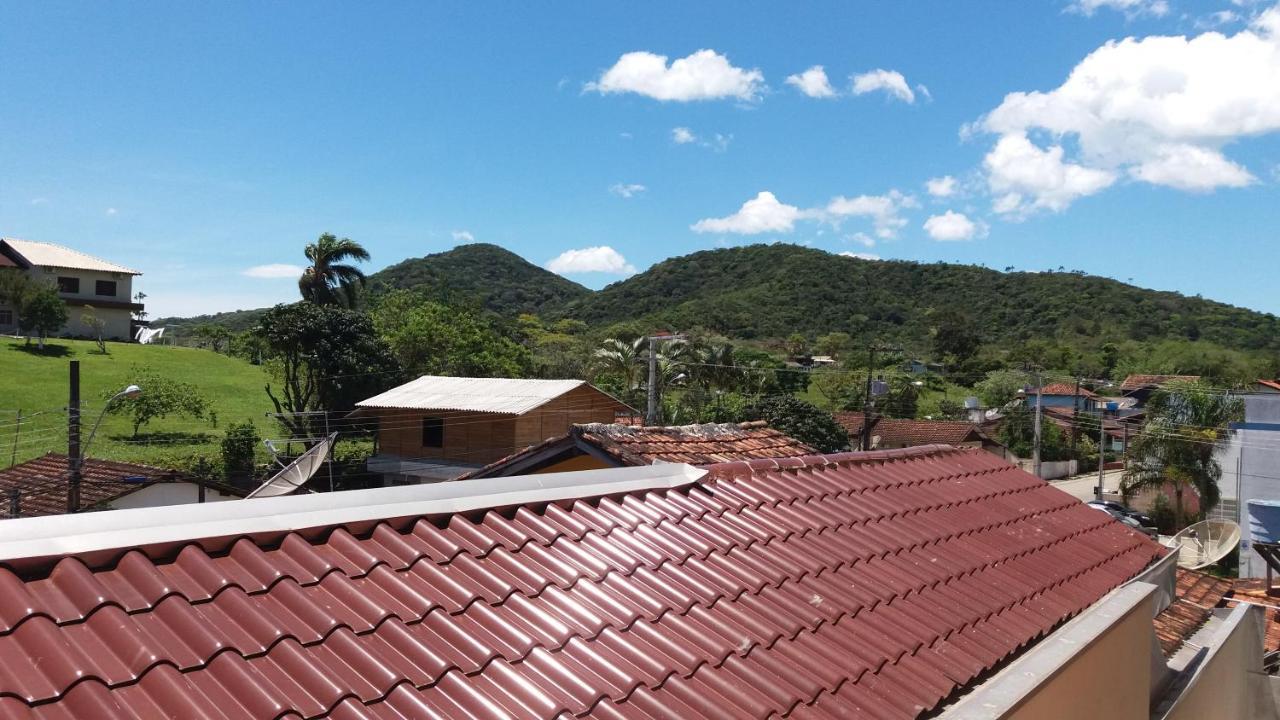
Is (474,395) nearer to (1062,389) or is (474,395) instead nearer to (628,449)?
(628,449)

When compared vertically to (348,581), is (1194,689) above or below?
below

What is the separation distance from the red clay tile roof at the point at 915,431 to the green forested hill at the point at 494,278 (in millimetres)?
73893

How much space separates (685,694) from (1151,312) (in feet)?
386

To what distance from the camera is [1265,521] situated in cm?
2003

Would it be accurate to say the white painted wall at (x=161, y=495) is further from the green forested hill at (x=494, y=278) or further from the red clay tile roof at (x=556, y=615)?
the green forested hill at (x=494, y=278)

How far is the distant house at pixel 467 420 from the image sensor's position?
33812mm

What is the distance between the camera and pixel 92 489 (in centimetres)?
1930

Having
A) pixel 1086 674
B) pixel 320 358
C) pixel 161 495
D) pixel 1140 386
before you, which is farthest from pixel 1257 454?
pixel 1140 386

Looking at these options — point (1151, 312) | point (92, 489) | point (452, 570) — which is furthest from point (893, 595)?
point (1151, 312)

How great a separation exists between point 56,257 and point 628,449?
2657 inches

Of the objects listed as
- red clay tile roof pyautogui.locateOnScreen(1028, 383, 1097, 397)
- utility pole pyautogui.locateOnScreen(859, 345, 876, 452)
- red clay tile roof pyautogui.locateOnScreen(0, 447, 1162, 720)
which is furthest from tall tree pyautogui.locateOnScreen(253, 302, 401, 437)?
red clay tile roof pyautogui.locateOnScreen(1028, 383, 1097, 397)

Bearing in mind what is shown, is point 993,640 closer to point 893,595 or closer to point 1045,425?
point 893,595

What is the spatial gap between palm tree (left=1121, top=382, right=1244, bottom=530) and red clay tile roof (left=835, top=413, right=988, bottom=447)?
15157 millimetres

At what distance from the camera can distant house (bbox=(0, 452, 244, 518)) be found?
704 inches
